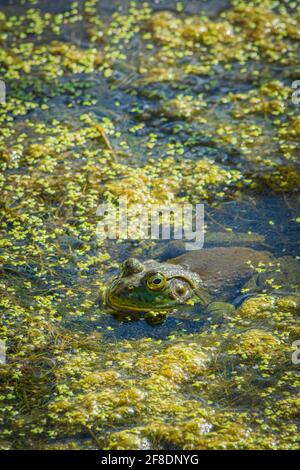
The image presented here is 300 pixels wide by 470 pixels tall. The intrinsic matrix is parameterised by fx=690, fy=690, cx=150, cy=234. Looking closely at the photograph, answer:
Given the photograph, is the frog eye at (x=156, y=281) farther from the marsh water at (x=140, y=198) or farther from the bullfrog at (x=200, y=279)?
the marsh water at (x=140, y=198)

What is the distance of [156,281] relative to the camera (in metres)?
4.05

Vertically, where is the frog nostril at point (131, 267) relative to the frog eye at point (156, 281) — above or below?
above

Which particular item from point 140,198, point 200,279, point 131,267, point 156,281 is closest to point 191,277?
point 200,279

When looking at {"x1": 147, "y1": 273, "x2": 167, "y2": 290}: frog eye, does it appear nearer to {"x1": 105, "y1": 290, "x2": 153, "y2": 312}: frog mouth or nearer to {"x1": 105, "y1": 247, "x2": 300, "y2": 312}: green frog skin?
{"x1": 105, "y1": 247, "x2": 300, "y2": 312}: green frog skin

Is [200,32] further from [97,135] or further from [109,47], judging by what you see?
[97,135]

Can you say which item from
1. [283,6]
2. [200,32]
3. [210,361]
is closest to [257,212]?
[210,361]

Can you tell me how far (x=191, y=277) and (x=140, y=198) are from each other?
905 mm

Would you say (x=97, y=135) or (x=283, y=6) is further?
(x=283, y=6)

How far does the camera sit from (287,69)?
6.04 m

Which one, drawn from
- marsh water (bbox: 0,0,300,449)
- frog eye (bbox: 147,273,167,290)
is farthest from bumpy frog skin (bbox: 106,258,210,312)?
marsh water (bbox: 0,0,300,449)

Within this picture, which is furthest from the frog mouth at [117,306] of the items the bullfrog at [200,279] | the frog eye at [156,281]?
the frog eye at [156,281]

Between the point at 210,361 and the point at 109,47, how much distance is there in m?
3.71

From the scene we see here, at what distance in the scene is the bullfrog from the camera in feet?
13.2

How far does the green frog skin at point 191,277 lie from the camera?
13.2 feet
